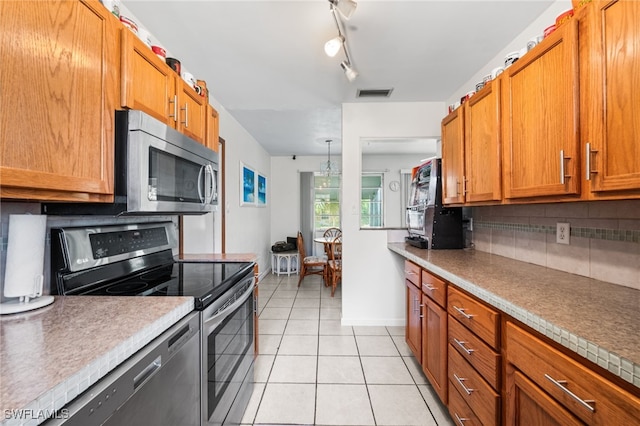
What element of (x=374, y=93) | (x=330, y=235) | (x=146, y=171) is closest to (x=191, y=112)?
(x=146, y=171)

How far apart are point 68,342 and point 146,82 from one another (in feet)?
3.52

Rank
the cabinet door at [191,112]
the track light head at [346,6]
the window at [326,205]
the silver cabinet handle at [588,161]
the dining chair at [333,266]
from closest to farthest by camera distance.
A: the silver cabinet handle at [588,161] → the track light head at [346,6] → the cabinet door at [191,112] → the dining chair at [333,266] → the window at [326,205]

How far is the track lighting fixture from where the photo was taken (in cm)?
142

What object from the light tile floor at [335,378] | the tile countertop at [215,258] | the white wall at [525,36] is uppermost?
the white wall at [525,36]

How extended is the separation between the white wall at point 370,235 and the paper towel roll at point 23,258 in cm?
236

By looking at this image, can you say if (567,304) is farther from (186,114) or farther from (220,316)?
(186,114)

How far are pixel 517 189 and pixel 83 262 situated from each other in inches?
80.6

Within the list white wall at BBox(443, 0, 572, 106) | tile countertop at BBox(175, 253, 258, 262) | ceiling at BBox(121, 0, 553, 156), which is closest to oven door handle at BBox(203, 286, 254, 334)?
tile countertop at BBox(175, 253, 258, 262)

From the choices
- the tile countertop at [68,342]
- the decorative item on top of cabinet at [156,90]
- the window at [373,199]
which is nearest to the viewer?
the tile countertop at [68,342]

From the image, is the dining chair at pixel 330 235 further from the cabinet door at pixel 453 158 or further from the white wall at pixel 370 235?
the cabinet door at pixel 453 158

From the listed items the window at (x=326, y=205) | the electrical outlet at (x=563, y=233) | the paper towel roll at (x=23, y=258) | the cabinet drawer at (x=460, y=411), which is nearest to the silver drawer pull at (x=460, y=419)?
the cabinet drawer at (x=460, y=411)

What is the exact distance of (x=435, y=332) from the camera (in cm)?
173

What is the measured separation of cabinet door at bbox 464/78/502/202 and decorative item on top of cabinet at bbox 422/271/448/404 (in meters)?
0.62

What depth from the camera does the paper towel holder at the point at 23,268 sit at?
908 millimetres
